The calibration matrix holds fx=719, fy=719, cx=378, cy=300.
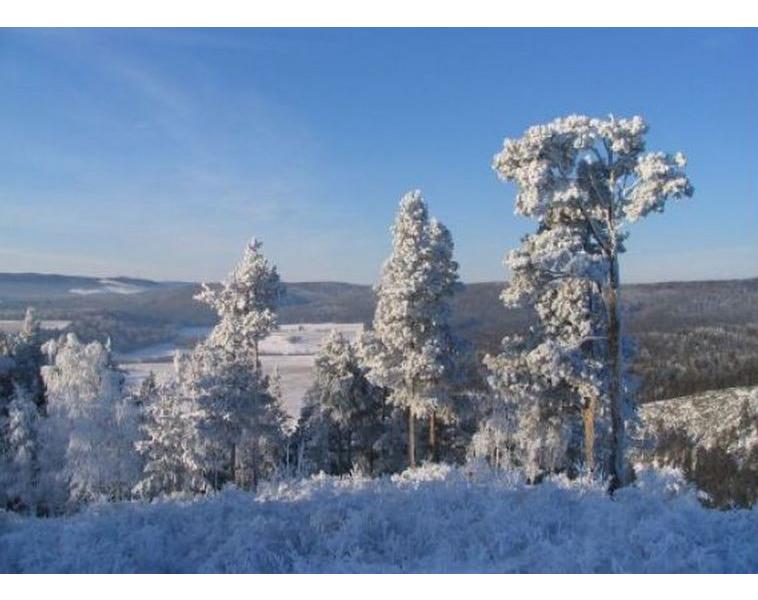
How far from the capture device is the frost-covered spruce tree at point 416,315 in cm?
2436

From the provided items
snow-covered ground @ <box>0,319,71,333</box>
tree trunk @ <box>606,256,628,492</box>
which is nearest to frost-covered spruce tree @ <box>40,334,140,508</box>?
snow-covered ground @ <box>0,319,71,333</box>

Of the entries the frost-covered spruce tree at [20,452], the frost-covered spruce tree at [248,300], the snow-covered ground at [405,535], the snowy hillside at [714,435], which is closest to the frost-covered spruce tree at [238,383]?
the frost-covered spruce tree at [248,300]

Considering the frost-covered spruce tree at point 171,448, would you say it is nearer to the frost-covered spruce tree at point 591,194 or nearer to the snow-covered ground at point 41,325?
the snow-covered ground at point 41,325

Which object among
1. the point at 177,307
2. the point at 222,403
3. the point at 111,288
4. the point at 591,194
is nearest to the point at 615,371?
the point at 591,194

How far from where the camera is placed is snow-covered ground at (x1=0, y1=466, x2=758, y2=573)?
7.34m

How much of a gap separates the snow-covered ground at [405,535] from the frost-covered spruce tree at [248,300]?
21.4 meters

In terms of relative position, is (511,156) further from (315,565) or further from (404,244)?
(315,565)

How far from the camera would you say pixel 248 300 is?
102 ft

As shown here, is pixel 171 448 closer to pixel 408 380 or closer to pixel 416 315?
pixel 408 380

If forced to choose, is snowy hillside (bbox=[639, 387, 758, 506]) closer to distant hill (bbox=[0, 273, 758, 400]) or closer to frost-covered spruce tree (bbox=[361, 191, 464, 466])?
distant hill (bbox=[0, 273, 758, 400])

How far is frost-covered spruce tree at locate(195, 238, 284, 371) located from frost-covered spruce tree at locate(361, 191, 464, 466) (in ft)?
22.4

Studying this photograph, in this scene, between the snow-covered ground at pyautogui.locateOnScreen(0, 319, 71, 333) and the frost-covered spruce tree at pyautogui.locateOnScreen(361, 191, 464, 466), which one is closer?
the frost-covered spruce tree at pyautogui.locateOnScreen(361, 191, 464, 466)

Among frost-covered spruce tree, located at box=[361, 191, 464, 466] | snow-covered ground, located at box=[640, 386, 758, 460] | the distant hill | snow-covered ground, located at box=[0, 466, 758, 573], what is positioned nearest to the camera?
snow-covered ground, located at box=[0, 466, 758, 573]
